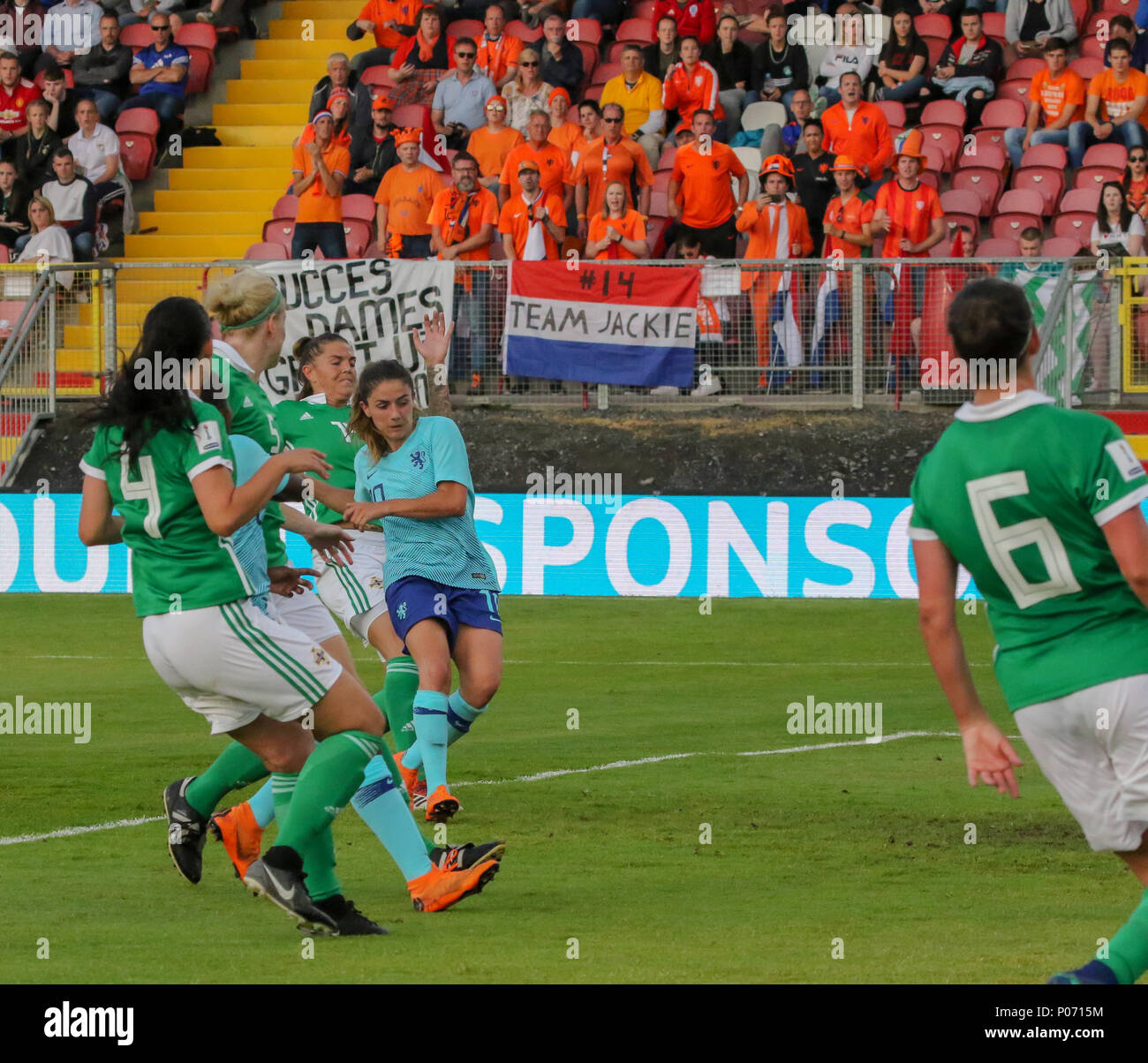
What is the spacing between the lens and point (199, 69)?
24.8 m

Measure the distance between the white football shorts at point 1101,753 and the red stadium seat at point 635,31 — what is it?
58.4 feet

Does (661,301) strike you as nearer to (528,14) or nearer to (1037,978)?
(528,14)

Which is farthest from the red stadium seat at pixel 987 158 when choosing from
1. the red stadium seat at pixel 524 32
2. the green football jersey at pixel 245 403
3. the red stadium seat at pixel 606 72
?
the green football jersey at pixel 245 403

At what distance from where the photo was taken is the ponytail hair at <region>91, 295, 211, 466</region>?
6.21 meters

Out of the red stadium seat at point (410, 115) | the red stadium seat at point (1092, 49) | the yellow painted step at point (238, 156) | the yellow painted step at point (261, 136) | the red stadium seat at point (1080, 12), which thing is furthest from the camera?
the yellow painted step at point (261, 136)

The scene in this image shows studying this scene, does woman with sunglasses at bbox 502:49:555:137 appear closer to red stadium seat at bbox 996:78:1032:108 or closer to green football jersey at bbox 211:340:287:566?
red stadium seat at bbox 996:78:1032:108

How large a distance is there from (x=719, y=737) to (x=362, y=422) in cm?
364

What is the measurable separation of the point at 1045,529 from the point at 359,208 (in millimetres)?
16616

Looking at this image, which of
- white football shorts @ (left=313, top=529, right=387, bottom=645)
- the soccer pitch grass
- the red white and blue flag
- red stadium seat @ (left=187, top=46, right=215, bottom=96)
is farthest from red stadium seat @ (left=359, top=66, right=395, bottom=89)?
white football shorts @ (left=313, top=529, right=387, bottom=645)

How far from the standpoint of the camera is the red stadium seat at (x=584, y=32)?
2181 cm

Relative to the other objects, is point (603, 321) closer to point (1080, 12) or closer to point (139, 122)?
point (1080, 12)

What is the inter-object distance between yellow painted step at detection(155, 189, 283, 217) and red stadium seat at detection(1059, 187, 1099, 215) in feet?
30.9

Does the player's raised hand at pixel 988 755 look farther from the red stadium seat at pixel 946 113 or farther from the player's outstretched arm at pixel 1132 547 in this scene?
the red stadium seat at pixel 946 113

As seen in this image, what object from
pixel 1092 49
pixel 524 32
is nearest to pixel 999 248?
pixel 1092 49
